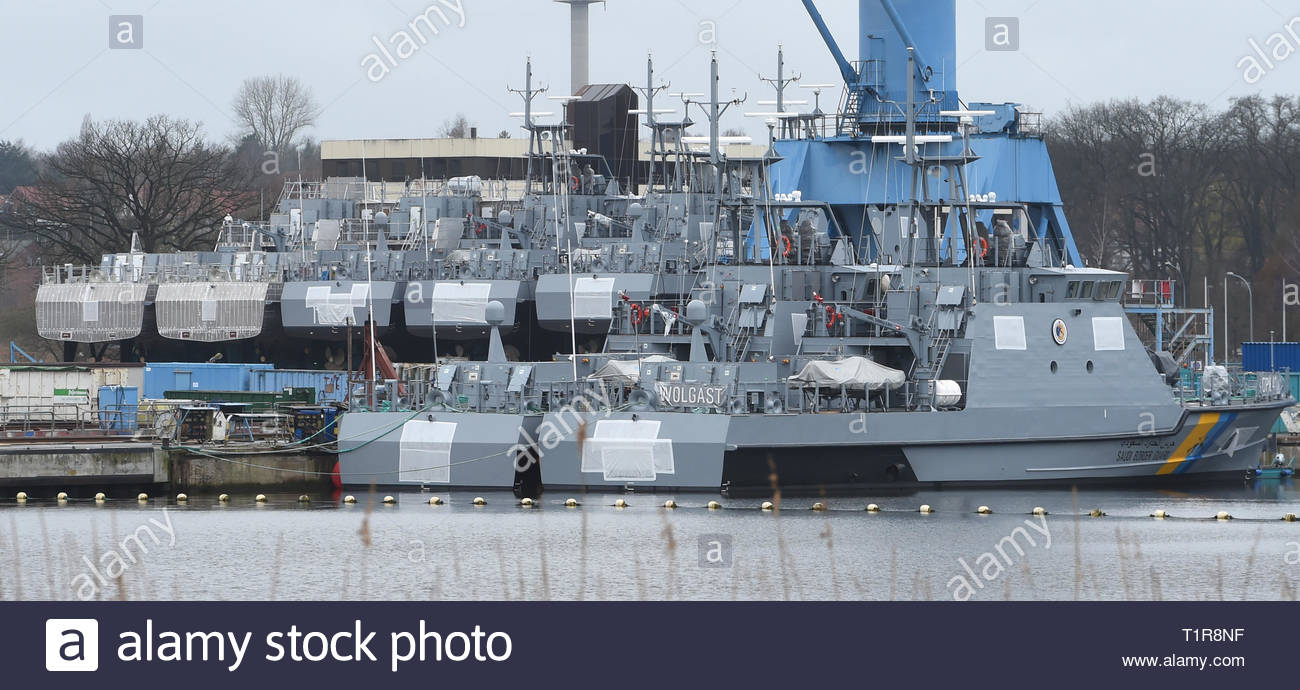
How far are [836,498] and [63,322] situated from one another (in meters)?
28.4

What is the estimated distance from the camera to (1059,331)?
39.4 metres

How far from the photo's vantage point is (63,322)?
58.7 meters

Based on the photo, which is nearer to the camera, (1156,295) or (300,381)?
(1156,295)

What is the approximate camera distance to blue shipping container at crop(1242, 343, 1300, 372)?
51281 mm

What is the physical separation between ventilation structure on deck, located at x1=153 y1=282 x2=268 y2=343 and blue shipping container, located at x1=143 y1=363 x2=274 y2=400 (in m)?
8.62

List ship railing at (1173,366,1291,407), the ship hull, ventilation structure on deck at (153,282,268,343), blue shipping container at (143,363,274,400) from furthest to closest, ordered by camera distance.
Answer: ventilation structure on deck at (153,282,268,343) → blue shipping container at (143,363,274,400) → ship railing at (1173,366,1291,407) → the ship hull

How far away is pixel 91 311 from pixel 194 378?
39.2 ft

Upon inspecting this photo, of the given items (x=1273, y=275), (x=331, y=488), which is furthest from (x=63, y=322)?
(x=1273, y=275)

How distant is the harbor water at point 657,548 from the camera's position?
27.7 metres

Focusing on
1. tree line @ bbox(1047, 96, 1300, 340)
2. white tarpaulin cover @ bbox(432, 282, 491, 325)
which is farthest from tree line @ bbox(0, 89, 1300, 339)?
white tarpaulin cover @ bbox(432, 282, 491, 325)

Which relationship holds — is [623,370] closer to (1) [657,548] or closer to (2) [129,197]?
(1) [657,548]

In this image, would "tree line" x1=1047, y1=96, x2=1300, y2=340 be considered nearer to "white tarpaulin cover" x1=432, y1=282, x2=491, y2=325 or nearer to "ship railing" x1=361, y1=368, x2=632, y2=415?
"white tarpaulin cover" x1=432, y1=282, x2=491, y2=325

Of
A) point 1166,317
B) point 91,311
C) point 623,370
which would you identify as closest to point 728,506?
point 623,370
